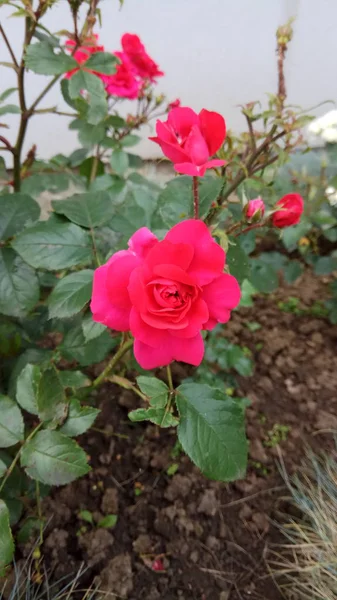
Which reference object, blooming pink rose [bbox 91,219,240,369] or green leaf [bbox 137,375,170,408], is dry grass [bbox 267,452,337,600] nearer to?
green leaf [bbox 137,375,170,408]

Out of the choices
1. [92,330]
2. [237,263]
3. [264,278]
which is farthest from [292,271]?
[92,330]

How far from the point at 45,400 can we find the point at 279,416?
75 centimetres

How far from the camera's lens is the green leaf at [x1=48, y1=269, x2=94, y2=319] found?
25.3 inches

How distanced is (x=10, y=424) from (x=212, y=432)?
10.4 inches

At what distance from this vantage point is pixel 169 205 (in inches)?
25.4

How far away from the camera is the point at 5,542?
1.82 feet

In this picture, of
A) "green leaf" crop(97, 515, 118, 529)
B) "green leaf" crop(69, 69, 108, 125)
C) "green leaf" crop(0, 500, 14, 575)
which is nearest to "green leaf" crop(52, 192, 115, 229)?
"green leaf" crop(69, 69, 108, 125)

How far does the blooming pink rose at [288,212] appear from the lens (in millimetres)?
600

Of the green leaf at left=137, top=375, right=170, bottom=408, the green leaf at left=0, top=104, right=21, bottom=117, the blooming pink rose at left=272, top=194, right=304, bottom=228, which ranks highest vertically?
the green leaf at left=0, top=104, right=21, bottom=117

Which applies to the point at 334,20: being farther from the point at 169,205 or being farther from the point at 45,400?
the point at 45,400

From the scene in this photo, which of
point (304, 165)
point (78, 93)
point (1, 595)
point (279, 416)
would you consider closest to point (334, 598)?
point (279, 416)

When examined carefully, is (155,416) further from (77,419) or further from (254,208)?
(254,208)

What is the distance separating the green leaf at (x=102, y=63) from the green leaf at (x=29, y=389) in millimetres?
481

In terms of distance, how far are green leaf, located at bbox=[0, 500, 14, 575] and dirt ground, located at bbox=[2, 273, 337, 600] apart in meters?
0.39
